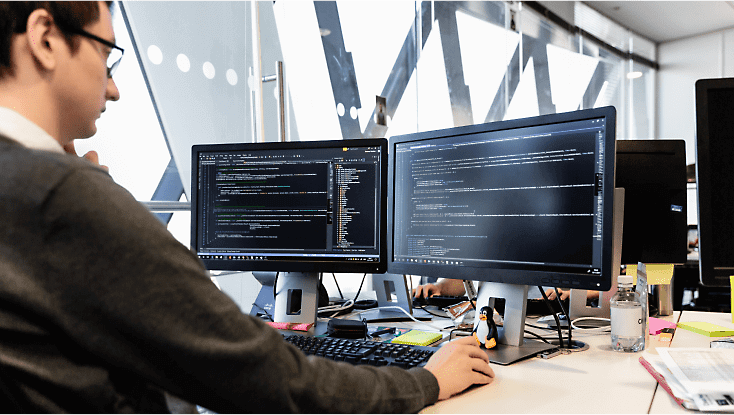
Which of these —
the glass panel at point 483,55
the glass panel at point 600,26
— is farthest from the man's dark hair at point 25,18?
the glass panel at point 600,26

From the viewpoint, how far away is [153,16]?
2711mm

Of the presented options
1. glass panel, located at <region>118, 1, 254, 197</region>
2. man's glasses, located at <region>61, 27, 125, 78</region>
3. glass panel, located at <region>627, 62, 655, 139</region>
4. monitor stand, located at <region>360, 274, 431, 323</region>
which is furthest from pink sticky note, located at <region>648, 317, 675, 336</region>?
glass panel, located at <region>627, 62, 655, 139</region>

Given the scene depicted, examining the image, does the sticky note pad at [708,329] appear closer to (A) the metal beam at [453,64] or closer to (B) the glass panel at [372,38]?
(B) the glass panel at [372,38]

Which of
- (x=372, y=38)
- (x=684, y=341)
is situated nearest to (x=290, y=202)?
(x=684, y=341)

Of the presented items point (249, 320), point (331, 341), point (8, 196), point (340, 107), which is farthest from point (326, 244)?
point (340, 107)

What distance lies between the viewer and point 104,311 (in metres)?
0.51

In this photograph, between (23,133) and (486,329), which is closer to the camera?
(23,133)

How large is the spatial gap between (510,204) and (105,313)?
88 cm

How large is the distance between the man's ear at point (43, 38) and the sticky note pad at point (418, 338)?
3.06 ft

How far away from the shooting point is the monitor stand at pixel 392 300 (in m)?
1.63

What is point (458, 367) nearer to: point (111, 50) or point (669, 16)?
point (111, 50)

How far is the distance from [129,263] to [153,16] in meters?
2.60

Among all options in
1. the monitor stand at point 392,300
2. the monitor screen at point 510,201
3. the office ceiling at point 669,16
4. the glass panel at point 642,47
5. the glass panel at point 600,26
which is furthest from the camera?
the glass panel at point 642,47

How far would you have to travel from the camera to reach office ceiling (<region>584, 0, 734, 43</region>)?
6.54m
